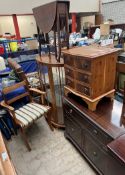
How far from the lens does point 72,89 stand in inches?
68.9

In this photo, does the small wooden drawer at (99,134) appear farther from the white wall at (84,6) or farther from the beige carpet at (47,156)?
the white wall at (84,6)

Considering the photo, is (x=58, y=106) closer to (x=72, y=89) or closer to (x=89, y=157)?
(x=72, y=89)

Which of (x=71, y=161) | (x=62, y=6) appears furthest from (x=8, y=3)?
(x=71, y=161)

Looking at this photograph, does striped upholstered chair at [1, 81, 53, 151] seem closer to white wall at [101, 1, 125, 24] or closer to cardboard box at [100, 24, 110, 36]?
cardboard box at [100, 24, 110, 36]

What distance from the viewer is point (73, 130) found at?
6.24ft

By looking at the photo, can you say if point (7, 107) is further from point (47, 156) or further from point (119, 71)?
point (119, 71)

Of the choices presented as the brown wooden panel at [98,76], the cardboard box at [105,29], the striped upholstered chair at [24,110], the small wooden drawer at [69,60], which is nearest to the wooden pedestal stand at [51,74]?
the striped upholstered chair at [24,110]

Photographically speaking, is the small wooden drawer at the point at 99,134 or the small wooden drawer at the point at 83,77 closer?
the small wooden drawer at the point at 99,134

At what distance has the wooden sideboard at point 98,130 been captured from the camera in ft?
4.13

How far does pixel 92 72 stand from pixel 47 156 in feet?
4.31

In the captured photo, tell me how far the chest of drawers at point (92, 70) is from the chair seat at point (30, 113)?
0.74 m

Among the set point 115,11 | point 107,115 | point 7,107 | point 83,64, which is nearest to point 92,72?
point 83,64

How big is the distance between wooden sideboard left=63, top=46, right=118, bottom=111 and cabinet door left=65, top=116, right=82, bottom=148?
373 mm

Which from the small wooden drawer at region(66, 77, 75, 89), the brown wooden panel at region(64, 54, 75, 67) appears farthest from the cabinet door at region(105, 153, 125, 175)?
the brown wooden panel at region(64, 54, 75, 67)
